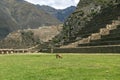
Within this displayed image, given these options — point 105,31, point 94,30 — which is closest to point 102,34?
point 105,31

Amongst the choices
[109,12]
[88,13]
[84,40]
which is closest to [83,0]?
[88,13]

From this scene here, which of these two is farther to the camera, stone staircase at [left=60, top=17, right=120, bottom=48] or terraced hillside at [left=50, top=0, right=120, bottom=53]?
stone staircase at [left=60, top=17, right=120, bottom=48]

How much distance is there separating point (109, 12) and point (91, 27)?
6.69 m

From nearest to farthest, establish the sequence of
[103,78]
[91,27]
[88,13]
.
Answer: [103,78] < [91,27] < [88,13]

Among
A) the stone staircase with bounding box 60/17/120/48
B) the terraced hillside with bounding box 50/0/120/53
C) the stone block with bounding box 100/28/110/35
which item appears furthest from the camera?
the stone block with bounding box 100/28/110/35

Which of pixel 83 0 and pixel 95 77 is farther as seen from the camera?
pixel 83 0

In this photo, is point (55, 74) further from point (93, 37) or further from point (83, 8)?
point (83, 8)

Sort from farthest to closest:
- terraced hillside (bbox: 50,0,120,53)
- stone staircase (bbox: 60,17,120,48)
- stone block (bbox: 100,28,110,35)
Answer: stone block (bbox: 100,28,110,35)
stone staircase (bbox: 60,17,120,48)
terraced hillside (bbox: 50,0,120,53)

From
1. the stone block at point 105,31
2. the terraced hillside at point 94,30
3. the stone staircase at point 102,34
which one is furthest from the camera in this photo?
the stone block at point 105,31

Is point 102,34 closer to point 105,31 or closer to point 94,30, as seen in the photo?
point 105,31

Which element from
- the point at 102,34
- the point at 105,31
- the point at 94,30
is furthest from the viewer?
the point at 94,30

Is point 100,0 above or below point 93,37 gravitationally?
above

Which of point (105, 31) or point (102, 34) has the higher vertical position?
point (105, 31)

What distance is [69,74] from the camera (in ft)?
62.7
